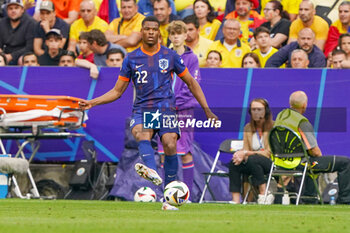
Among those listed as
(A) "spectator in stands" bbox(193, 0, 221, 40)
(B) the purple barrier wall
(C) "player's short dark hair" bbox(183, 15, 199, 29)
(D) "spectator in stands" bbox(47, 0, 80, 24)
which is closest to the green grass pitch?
(B) the purple barrier wall

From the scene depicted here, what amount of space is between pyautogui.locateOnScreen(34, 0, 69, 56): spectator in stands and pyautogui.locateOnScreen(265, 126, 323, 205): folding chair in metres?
5.72

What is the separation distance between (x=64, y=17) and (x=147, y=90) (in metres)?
8.31

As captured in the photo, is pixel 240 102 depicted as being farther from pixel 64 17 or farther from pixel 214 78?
pixel 64 17

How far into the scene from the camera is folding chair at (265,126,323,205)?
555 inches

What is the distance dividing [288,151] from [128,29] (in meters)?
4.89

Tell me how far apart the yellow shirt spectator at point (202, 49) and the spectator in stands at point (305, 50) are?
1183 millimetres

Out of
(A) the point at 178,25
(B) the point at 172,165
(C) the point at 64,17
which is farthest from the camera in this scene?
(C) the point at 64,17

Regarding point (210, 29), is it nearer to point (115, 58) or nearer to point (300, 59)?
point (115, 58)

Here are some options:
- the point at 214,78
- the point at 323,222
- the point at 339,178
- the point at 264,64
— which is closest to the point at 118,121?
the point at 214,78

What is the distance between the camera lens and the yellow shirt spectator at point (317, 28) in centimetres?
1702

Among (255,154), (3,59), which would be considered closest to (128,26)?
(3,59)

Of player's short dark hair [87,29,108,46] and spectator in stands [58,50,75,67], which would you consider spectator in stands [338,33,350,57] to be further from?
spectator in stands [58,50,75,67]

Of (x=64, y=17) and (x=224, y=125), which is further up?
(x=64, y=17)

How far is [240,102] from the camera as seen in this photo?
16.0 m
